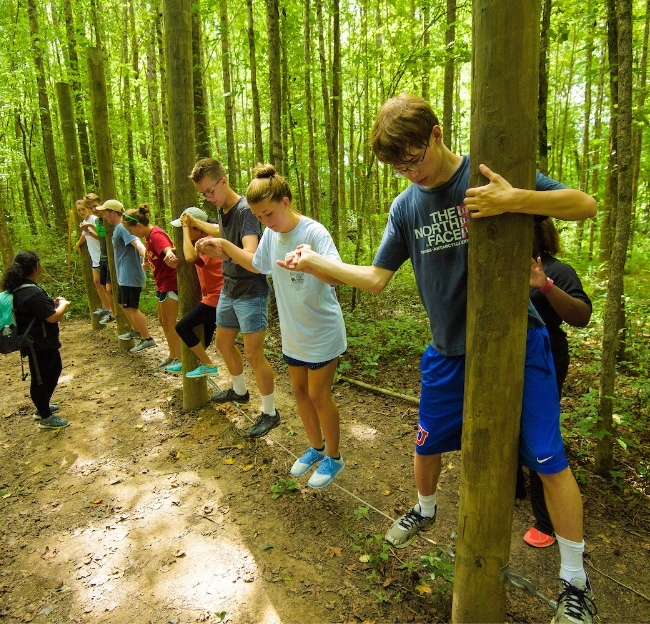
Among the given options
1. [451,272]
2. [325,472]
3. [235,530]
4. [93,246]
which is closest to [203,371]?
[235,530]

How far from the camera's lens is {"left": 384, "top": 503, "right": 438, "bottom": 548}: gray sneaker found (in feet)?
8.19

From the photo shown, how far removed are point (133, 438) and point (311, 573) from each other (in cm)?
271

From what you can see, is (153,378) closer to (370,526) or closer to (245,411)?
(245,411)

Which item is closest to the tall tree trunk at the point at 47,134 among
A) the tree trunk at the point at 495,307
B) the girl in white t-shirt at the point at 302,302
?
the girl in white t-shirt at the point at 302,302

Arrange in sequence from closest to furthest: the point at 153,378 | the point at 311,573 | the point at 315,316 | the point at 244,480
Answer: the point at 311,573
the point at 315,316
the point at 244,480
the point at 153,378

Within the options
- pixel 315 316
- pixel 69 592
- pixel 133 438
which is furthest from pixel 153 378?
pixel 315 316

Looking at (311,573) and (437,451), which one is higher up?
(437,451)

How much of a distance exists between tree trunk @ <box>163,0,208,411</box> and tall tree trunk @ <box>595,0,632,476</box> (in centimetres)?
351

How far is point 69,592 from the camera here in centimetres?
281

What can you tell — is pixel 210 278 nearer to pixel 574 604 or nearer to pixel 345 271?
pixel 345 271

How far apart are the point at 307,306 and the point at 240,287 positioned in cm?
118

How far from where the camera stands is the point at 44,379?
16.1 feet

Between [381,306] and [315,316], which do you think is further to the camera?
[381,306]

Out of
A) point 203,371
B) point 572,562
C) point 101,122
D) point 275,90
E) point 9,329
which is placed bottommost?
point 203,371
